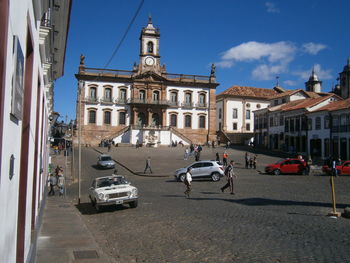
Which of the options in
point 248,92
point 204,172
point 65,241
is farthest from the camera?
point 248,92

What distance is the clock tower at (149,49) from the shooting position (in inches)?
2402

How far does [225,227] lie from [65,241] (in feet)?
14.3

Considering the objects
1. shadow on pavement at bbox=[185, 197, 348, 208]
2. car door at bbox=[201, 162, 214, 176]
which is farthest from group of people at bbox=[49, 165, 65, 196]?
shadow on pavement at bbox=[185, 197, 348, 208]

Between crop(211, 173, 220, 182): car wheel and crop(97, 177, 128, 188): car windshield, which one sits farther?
crop(211, 173, 220, 182): car wheel

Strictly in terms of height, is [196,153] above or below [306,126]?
below

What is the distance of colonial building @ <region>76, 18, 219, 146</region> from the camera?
5753 cm

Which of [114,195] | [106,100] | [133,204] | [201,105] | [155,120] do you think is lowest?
[133,204]

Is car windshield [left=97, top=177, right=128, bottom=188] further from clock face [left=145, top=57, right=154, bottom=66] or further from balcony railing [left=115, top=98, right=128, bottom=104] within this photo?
clock face [left=145, top=57, right=154, bottom=66]

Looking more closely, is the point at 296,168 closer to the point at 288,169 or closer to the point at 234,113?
the point at 288,169

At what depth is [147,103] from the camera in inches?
2322

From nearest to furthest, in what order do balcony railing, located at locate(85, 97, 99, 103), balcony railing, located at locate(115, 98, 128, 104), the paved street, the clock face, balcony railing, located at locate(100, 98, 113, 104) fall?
the paved street → balcony railing, located at locate(85, 97, 99, 103) → balcony railing, located at locate(100, 98, 113, 104) → balcony railing, located at locate(115, 98, 128, 104) → the clock face

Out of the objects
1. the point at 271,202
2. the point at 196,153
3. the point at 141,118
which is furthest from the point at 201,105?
the point at 271,202

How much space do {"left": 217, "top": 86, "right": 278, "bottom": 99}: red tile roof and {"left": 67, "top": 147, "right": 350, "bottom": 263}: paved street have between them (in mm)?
53263

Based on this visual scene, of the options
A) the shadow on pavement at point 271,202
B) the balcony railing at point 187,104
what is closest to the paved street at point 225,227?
the shadow on pavement at point 271,202
